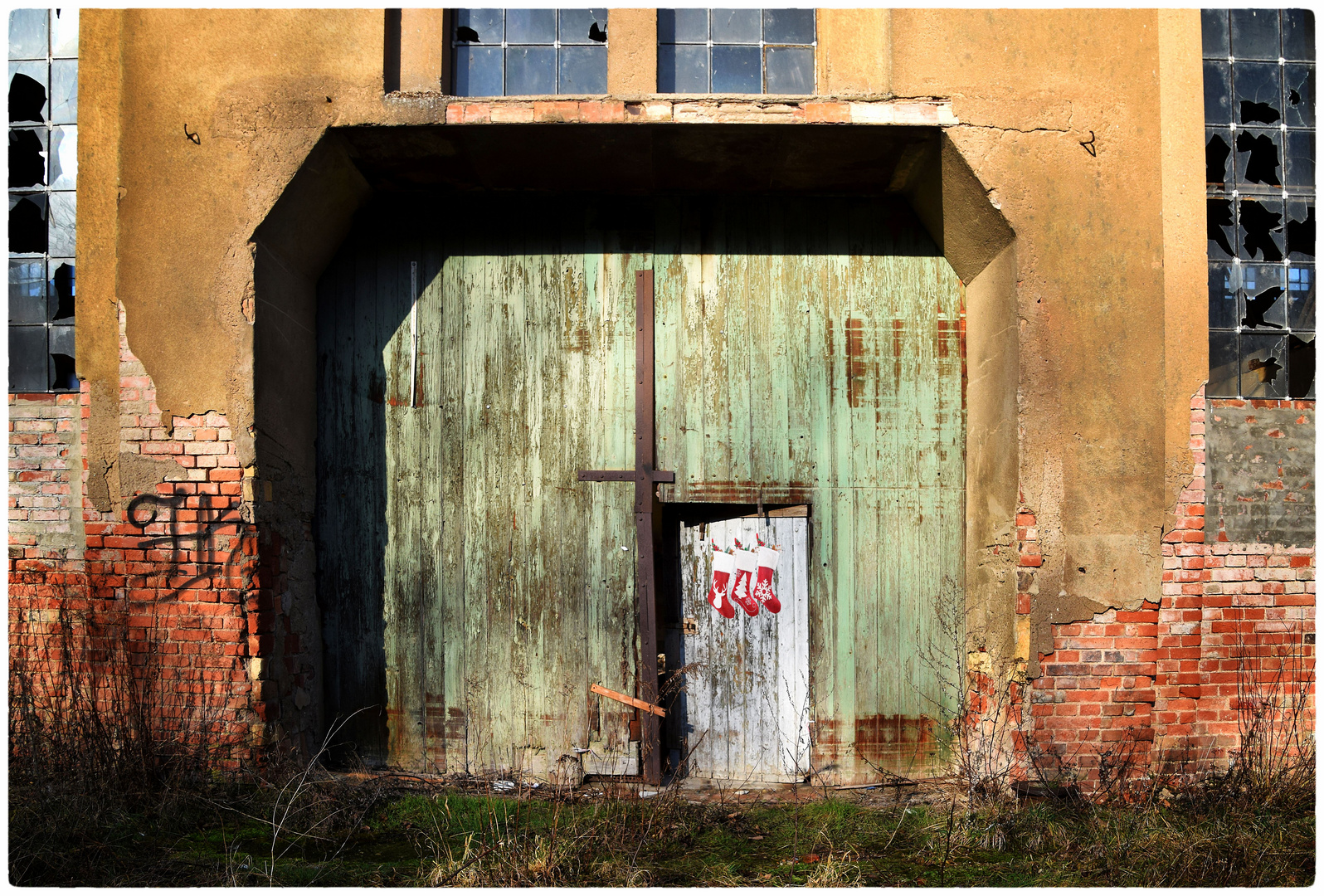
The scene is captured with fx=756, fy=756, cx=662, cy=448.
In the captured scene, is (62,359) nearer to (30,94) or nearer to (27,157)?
(27,157)

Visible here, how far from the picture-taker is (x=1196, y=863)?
315 cm

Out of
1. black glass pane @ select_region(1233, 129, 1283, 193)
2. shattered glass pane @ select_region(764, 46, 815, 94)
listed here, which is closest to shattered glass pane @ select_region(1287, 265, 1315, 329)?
black glass pane @ select_region(1233, 129, 1283, 193)

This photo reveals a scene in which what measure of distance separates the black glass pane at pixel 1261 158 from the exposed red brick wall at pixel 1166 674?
1263mm

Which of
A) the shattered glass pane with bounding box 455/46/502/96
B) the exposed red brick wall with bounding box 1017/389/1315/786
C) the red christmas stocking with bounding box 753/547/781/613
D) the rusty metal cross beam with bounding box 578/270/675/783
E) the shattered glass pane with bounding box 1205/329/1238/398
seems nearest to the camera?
the exposed red brick wall with bounding box 1017/389/1315/786

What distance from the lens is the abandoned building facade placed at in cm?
383

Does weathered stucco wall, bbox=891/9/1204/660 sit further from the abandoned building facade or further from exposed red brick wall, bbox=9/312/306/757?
exposed red brick wall, bbox=9/312/306/757

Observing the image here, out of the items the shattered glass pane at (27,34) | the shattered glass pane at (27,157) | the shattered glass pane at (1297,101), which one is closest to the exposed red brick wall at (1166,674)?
the shattered glass pane at (1297,101)

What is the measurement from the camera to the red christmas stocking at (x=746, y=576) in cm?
441

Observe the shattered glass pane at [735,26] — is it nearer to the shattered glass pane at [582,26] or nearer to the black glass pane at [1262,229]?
the shattered glass pane at [582,26]

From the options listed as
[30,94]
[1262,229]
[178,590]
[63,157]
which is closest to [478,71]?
[63,157]

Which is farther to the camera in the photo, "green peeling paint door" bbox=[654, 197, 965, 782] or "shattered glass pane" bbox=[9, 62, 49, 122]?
"green peeling paint door" bbox=[654, 197, 965, 782]

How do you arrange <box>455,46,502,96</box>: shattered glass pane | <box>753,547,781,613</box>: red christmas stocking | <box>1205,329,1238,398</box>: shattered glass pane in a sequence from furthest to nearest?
1. <box>753,547,781,613</box>: red christmas stocking
2. <box>455,46,502,96</box>: shattered glass pane
3. <box>1205,329,1238,398</box>: shattered glass pane

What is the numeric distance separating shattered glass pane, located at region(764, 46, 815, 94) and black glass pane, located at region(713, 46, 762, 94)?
0.24 feet

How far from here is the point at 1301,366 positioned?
399cm
